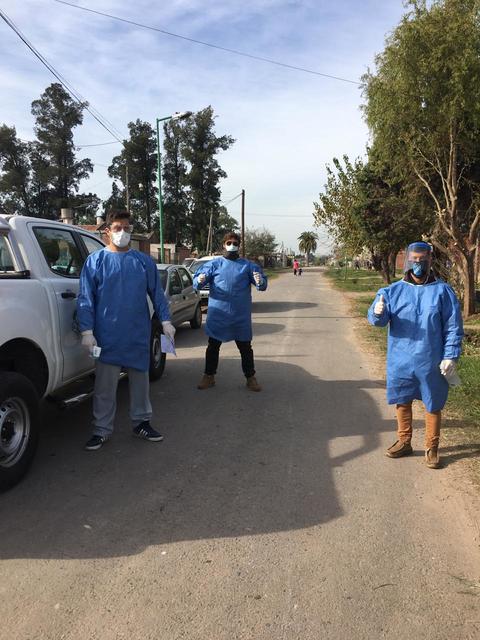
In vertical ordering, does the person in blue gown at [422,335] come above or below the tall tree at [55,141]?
below

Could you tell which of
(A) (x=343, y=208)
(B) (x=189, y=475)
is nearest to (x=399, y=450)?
(B) (x=189, y=475)

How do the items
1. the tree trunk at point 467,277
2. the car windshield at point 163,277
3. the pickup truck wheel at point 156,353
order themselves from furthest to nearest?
the tree trunk at point 467,277 → the car windshield at point 163,277 → the pickup truck wheel at point 156,353

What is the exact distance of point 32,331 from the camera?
3697 millimetres

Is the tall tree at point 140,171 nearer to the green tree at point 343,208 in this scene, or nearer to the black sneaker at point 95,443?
the green tree at point 343,208

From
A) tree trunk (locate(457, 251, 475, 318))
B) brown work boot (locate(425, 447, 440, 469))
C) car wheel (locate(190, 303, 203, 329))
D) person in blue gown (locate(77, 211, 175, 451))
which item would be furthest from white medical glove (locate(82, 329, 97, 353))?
tree trunk (locate(457, 251, 475, 318))

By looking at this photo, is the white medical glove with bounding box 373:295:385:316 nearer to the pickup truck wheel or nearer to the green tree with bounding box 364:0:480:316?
the pickup truck wheel

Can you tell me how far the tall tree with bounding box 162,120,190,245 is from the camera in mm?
62250

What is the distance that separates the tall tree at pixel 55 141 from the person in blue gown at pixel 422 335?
55468 mm

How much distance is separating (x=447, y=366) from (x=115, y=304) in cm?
268

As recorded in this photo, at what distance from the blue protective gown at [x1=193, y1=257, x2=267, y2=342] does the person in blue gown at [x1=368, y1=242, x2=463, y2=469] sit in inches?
91.5

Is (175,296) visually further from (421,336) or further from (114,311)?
(421,336)

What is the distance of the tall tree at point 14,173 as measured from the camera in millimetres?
54625

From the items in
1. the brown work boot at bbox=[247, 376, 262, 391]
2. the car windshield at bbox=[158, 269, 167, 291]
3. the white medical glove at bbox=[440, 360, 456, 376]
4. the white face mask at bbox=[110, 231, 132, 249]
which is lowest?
the brown work boot at bbox=[247, 376, 262, 391]

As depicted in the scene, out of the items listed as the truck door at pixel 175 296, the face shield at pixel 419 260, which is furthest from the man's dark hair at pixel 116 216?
the truck door at pixel 175 296
